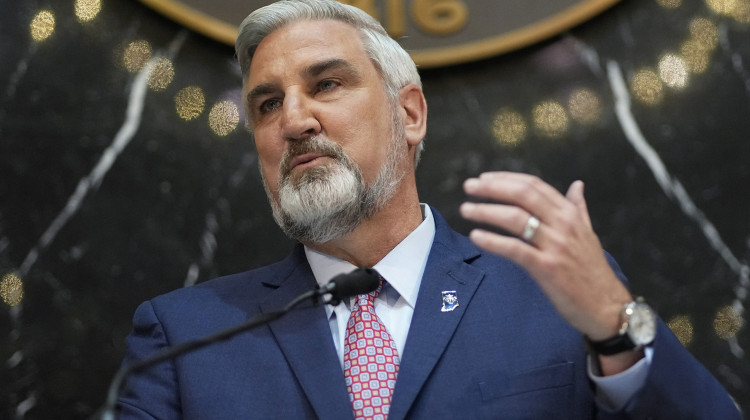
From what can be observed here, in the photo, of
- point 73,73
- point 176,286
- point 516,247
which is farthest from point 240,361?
point 73,73

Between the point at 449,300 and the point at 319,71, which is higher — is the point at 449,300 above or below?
below

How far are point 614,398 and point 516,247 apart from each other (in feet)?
1.13

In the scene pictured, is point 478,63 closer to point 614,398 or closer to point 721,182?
point 721,182

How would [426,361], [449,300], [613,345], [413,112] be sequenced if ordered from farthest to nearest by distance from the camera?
[413,112], [449,300], [426,361], [613,345]

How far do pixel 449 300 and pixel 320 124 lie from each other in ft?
1.41

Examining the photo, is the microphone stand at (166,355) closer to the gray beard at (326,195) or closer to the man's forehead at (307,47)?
the gray beard at (326,195)

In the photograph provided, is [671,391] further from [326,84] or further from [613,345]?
[326,84]

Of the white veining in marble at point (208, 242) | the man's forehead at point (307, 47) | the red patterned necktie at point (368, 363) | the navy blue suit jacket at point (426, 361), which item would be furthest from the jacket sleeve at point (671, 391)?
the white veining in marble at point (208, 242)

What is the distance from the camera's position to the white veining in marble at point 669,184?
2195 millimetres

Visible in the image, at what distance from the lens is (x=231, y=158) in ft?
7.55

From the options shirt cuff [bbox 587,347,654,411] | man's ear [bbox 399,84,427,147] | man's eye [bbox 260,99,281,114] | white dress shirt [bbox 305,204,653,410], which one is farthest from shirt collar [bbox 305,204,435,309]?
shirt cuff [bbox 587,347,654,411]

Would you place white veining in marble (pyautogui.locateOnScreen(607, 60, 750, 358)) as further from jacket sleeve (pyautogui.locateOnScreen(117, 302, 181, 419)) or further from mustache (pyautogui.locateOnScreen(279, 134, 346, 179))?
jacket sleeve (pyautogui.locateOnScreen(117, 302, 181, 419))

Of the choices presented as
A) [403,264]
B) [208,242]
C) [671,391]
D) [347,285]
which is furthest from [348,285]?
[208,242]

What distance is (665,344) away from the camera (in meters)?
1.46
